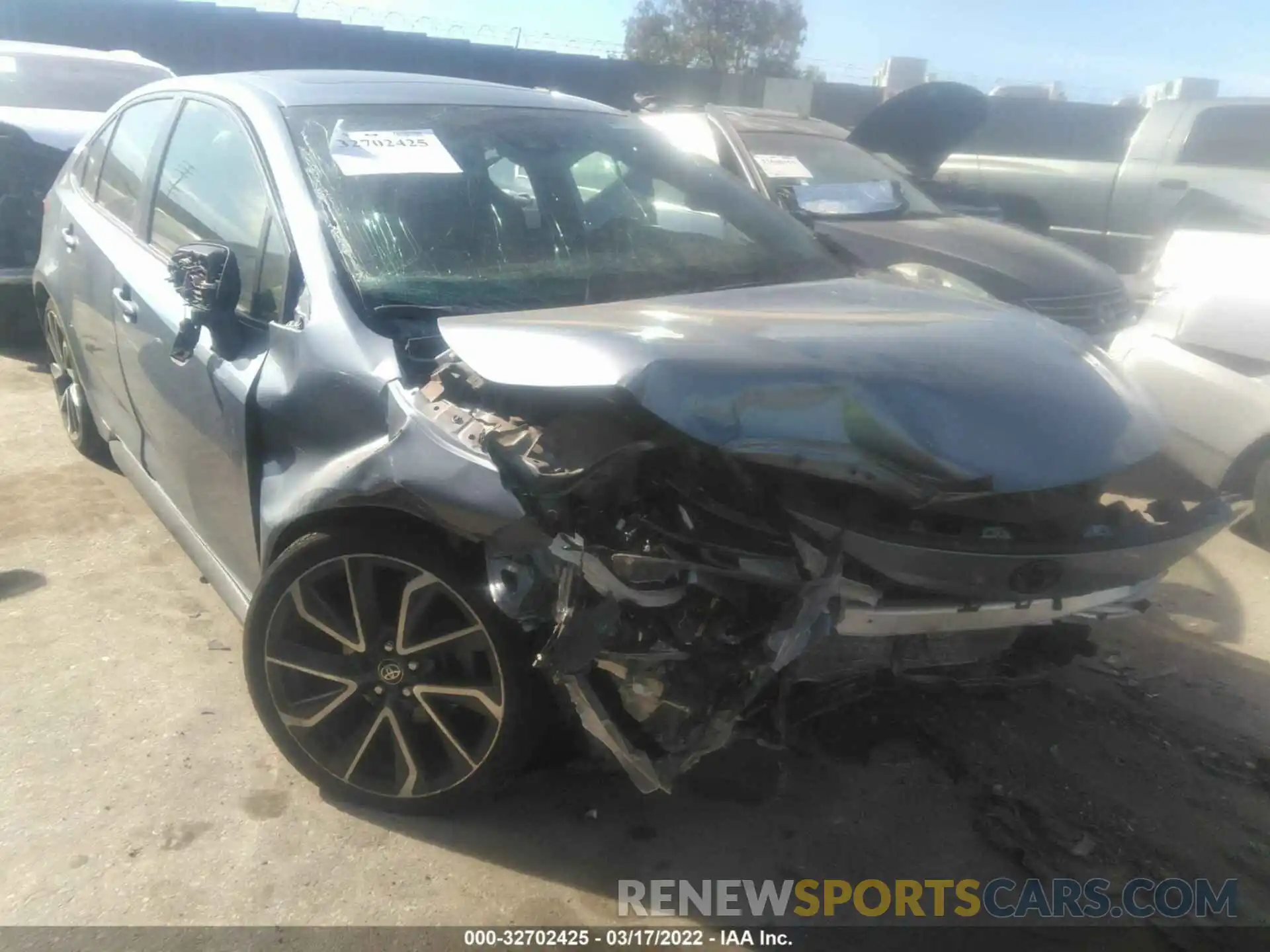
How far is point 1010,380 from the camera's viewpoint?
7.91 ft

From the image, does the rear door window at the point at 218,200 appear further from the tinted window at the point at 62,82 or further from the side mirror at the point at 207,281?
the tinted window at the point at 62,82

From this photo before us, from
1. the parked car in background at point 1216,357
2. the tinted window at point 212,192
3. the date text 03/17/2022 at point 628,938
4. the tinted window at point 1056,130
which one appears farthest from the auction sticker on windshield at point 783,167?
the tinted window at point 1056,130

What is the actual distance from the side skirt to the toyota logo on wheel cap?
475mm

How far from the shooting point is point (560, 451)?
223 cm

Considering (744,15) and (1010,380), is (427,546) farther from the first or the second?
(744,15)

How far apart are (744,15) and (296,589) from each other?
1479 inches

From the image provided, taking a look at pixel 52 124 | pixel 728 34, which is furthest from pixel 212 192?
pixel 728 34

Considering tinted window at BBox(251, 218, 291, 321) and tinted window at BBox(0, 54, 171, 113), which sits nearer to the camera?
tinted window at BBox(251, 218, 291, 321)

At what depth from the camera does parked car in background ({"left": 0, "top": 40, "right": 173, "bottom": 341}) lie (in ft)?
19.9

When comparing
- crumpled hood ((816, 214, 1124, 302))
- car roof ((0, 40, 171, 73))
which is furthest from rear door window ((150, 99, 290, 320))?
car roof ((0, 40, 171, 73))

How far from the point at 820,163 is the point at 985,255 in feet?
4.49

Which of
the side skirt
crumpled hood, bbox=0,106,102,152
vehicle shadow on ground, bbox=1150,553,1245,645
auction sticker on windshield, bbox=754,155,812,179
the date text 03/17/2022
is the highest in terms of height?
auction sticker on windshield, bbox=754,155,812,179

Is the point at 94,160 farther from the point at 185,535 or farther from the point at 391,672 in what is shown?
the point at 391,672

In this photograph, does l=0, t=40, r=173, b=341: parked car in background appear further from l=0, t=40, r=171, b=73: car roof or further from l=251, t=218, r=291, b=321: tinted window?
l=251, t=218, r=291, b=321: tinted window
